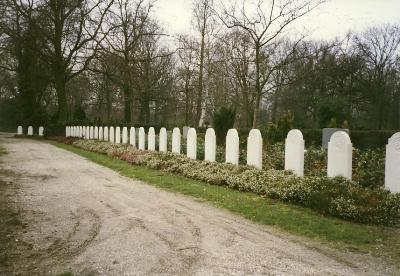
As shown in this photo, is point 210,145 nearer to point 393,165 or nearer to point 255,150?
point 255,150

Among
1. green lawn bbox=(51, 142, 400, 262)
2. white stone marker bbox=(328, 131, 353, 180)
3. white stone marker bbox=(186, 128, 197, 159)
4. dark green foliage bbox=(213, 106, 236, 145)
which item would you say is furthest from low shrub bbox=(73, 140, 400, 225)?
dark green foliage bbox=(213, 106, 236, 145)

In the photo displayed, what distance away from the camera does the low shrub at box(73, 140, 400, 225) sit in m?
6.87

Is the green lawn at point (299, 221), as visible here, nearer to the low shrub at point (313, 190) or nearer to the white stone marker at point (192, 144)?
the low shrub at point (313, 190)

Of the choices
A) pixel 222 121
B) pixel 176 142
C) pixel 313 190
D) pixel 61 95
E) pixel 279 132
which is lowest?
pixel 313 190

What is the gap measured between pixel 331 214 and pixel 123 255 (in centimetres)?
393

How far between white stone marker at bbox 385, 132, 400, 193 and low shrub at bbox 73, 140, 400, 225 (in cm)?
28

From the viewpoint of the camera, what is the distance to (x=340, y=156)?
855 centimetres

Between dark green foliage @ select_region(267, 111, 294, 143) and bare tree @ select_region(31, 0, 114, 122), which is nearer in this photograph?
dark green foliage @ select_region(267, 111, 294, 143)

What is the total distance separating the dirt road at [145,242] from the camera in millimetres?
4551

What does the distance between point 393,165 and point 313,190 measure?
5.14 feet

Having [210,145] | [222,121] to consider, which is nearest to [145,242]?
[210,145]

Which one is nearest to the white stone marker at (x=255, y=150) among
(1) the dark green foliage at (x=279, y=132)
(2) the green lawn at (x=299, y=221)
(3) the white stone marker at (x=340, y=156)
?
(2) the green lawn at (x=299, y=221)

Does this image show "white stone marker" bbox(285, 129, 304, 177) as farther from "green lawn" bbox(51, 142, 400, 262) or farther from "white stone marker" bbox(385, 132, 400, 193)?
"white stone marker" bbox(385, 132, 400, 193)

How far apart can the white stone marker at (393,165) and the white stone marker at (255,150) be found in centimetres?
356
